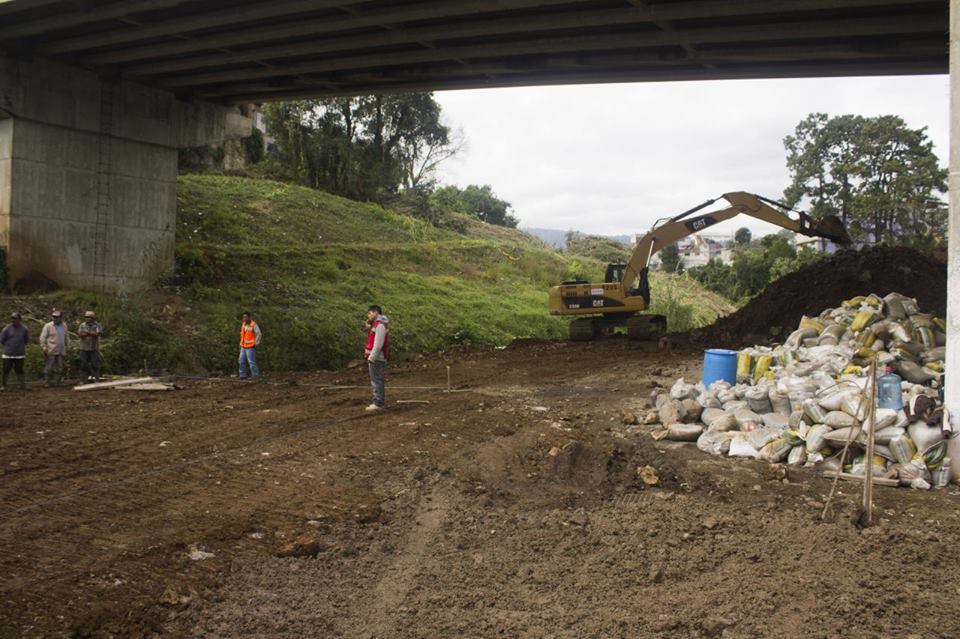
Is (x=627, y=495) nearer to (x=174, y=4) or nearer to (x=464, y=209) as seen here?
(x=174, y=4)

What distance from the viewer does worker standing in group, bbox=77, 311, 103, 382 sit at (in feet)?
48.3

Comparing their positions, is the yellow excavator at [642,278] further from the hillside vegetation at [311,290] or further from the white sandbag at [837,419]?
the white sandbag at [837,419]

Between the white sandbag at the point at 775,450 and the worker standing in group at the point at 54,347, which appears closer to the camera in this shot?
the white sandbag at the point at 775,450

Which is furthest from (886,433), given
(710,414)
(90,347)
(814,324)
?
(90,347)

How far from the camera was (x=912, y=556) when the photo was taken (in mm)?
5773

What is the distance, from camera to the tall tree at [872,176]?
32.2 m

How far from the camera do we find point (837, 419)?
8.32 m

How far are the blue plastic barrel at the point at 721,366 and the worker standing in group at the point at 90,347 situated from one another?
38.8ft

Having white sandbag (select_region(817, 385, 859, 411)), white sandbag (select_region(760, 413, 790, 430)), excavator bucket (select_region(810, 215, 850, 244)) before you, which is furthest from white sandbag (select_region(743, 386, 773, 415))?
excavator bucket (select_region(810, 215, 850, 244))

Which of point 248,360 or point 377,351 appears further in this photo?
Result: point 248,360

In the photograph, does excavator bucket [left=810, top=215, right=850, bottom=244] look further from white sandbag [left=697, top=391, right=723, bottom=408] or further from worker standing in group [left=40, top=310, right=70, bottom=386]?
worker standing in group [left=40, top=310, right=70, bottom=386]

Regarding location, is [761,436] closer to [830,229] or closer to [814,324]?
[814,324]

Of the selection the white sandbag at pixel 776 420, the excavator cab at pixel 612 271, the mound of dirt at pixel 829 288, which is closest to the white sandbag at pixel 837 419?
the white sandbag at pixel 776 420

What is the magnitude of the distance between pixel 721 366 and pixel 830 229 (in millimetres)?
11258
